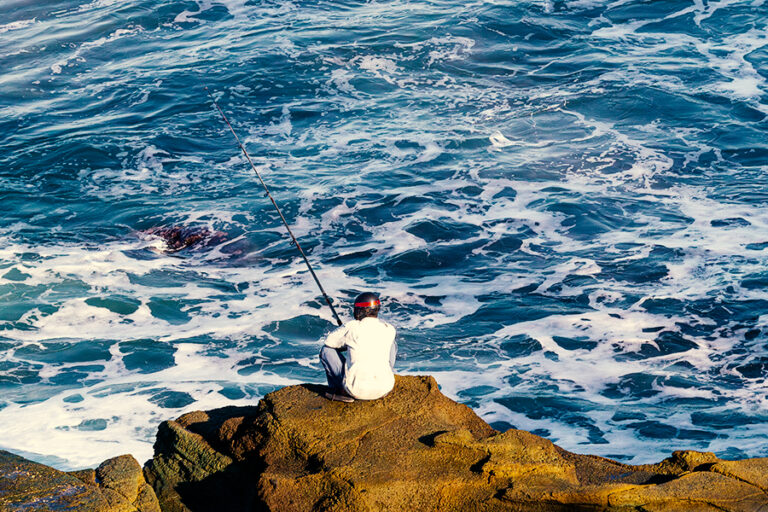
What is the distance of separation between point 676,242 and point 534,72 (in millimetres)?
7046

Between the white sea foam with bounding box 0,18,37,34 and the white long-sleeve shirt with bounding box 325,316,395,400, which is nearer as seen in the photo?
the white long-sleeve shirt with bounding box 325,316,395,400

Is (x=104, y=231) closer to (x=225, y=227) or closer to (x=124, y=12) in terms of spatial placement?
(x=225, y=227)

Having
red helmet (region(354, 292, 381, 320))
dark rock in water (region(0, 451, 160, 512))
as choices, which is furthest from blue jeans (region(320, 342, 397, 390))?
dark rock in water (region(0, 451, 160, 512))

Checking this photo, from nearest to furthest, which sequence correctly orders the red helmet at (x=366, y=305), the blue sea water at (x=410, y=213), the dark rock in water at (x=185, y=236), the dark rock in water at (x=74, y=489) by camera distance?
the dark rock in water at (x=74, y=489) → the red helmet at (x=366, y=305) → the blue sea water at (x=410, y=213) → the dark rock in water at (x=185, y=236)

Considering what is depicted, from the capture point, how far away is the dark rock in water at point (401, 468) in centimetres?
397

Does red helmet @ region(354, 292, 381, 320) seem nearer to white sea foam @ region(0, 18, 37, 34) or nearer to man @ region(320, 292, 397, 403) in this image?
man @ region(320, 292, 397, 403)

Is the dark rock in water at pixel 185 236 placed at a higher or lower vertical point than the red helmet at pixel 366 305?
lower

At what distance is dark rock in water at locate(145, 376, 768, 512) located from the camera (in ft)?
13.0

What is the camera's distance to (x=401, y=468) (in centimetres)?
421

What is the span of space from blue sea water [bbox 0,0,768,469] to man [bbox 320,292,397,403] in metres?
2.18

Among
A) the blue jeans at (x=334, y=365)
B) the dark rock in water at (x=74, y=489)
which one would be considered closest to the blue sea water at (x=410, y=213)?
the dark rock in water at (x=74, y=489)

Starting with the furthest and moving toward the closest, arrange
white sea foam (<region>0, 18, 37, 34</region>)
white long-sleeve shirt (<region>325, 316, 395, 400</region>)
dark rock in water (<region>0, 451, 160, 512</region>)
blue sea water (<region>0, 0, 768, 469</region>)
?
white sea foam (<region>0, 18, 37, 34</region>)
blue sea water (<region>0, 0, 768, 469</region>)
white long-sleeve shirt (<region>325, 316, 395, 400</region>)
dark rock in water (<region>0, 451, 160, 512</region>)

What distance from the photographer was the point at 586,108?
47.0 feet

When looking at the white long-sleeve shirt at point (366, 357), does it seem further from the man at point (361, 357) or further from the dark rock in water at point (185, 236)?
the dark rock in water at point (185, 236)
